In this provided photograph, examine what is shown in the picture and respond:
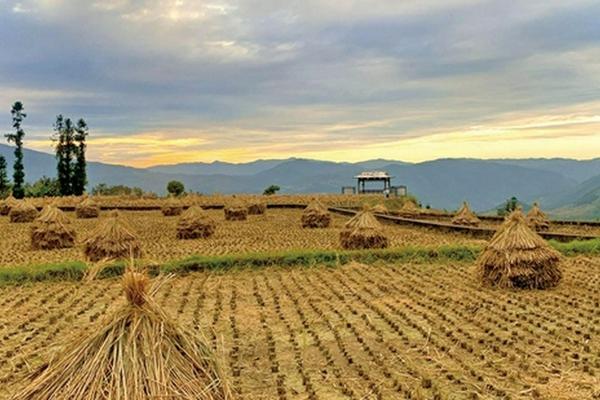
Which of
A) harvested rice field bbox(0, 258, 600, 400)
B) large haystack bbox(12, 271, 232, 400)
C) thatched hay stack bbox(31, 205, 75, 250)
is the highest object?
large haystack bbox(12, 271, 232, 400)

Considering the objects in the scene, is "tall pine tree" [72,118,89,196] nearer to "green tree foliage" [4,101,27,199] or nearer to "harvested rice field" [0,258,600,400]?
"green tree foliage" [4,101,27,199]

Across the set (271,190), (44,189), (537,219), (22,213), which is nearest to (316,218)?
(537,219)

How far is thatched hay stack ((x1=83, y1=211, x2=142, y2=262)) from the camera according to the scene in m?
14.0

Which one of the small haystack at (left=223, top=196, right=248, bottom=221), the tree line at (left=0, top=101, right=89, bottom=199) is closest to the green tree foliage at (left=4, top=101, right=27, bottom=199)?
the tree line at (left=0, top=101, right=89, bottom=199)

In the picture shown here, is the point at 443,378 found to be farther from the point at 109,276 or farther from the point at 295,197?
the point at 295,197

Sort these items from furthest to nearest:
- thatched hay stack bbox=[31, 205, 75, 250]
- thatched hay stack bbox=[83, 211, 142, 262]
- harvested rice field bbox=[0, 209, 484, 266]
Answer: thatched hay stack bbox=[31, 205, 75, 250] → harvested rice field bbox=[0, 209, 484, 266] → thatched hay stack bbox=[83, 211, 142, 262]

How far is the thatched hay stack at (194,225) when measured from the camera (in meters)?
19.7

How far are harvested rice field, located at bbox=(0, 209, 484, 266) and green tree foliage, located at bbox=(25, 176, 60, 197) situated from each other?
2425 cm

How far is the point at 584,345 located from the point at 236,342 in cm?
398

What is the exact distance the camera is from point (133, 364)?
10.8 ft

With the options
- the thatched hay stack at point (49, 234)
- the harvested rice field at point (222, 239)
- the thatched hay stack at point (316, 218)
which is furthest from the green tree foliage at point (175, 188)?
the thatched hay stack at point (49, 234)

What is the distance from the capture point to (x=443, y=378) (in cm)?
573

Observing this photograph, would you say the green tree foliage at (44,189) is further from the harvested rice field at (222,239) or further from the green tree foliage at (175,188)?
the harvested rice field at (222,239)

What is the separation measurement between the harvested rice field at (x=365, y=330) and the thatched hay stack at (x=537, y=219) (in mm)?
7733
